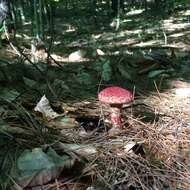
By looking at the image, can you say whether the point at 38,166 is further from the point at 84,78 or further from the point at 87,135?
the point at 84,78

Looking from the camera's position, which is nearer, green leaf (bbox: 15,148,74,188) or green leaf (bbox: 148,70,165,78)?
green leaf (bbox: 15,148,74,188)

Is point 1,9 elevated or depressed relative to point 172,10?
elevated

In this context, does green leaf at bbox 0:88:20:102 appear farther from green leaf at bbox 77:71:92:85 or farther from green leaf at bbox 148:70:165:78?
green leaf at bbox 148:70:165:78

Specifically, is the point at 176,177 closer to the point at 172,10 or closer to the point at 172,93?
the point at 172,93

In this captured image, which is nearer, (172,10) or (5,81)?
(5,81)

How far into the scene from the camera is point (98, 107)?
130 inches

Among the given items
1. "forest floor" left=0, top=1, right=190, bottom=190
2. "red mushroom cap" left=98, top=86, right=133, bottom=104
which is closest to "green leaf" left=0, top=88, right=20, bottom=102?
"forest floor" left=0, top=1, right=190, bottom=190

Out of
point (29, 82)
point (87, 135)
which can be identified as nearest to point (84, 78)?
point (29, 82)

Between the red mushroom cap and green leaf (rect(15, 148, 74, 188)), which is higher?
the red mushroom cap

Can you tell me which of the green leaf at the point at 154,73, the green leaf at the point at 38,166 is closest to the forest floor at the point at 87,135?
the green leaf at the point at 38,166

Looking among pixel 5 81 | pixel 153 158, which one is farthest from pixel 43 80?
pixel 153 158

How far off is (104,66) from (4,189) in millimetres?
2609

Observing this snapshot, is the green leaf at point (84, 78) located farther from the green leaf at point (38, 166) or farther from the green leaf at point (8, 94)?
the green leaf at point (38, 166)

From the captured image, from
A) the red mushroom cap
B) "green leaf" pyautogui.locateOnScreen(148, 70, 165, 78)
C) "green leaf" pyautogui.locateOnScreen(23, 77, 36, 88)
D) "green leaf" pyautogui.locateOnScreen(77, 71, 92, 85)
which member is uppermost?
the red mushroom cap
